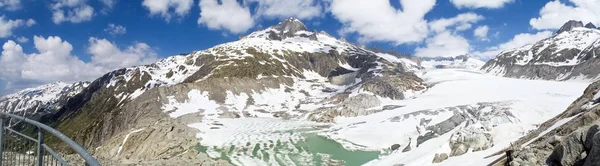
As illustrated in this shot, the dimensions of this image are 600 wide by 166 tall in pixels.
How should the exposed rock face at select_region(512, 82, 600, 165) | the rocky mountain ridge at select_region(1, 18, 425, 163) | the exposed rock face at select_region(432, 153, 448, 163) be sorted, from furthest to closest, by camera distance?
1. the rocky mountain ridge at select_region(1, 18, 425, 163)
2. the exposed rock face at select_region(432, 153, 448, 163)
3. the exposed rock face at select_region(512, 82, 600, 165)

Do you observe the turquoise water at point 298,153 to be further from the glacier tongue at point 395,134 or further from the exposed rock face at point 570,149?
the exposed rock face at point 570,149

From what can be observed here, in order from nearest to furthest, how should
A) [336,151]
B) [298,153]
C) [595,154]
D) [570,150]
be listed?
1. [595,154]
2. [570,150]
3. [298,153]
4. [336,151]

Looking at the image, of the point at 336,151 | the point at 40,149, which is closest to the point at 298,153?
the point at 336,151

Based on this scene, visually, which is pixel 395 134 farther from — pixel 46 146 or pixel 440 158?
pixel 46 146

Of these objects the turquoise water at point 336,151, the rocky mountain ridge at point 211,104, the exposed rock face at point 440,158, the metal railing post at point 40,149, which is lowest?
the turquoise water at point 336,151

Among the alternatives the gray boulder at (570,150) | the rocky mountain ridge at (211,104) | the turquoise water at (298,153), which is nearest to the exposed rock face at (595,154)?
the gray boulder at (570,150)

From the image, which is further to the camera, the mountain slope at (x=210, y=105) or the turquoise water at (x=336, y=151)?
the mountain slope at (x=210, y=105)

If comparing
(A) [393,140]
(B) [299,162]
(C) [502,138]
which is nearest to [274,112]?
(A) [393,140]

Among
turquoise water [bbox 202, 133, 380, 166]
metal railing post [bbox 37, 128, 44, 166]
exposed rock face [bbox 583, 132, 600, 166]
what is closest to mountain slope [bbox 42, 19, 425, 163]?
turquoise water [bbox 202, 133, 380, 166]

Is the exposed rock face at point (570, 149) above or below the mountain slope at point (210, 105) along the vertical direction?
below

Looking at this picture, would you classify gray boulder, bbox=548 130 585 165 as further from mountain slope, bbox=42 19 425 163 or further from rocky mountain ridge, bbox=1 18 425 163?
mountain slope, bbox=42 19 425 163

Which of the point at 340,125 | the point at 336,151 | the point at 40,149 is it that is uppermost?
the point at 40,149
